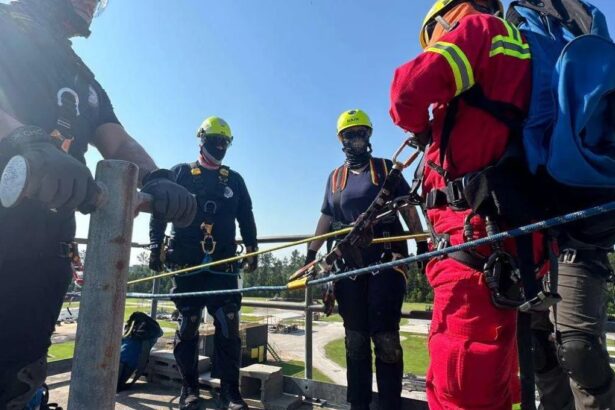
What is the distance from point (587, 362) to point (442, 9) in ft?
5.83

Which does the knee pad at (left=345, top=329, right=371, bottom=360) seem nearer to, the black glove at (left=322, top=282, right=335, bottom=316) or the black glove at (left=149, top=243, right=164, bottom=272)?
the black glove at (left=322, top=282, right=335, bottom=316)

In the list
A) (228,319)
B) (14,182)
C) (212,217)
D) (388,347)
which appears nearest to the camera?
(14,182)

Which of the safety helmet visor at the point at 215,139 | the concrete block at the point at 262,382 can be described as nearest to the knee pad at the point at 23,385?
the concrete block at the point at 262,382

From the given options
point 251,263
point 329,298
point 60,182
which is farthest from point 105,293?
point 251,263

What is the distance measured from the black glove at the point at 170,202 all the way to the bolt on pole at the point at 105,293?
0.20m

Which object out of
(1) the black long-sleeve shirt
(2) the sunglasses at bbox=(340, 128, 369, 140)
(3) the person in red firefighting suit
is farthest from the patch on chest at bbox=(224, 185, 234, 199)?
(3) the person in red firefighting suit

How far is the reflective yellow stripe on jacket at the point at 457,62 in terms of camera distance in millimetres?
1607

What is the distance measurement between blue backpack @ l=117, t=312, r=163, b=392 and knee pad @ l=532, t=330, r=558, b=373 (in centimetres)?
328

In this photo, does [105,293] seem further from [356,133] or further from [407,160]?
[356,133]

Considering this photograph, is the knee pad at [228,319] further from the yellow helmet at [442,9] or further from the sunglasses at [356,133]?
the yellow helmet at [442,9]

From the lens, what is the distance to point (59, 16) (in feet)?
6.83

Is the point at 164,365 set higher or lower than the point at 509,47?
lower

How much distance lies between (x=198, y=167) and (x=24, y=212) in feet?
7.77

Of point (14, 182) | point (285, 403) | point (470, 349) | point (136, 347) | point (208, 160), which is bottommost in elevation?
point (285, 403)
